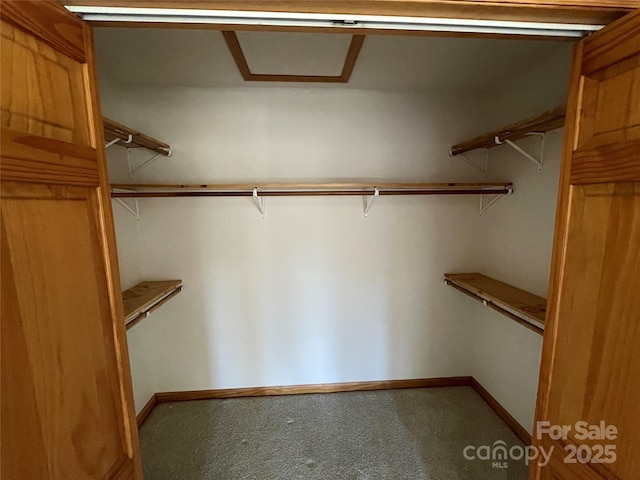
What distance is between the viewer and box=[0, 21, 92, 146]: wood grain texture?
594 mm

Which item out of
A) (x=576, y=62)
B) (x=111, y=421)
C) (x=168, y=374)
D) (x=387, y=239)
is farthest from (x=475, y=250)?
(x=168, y=374)

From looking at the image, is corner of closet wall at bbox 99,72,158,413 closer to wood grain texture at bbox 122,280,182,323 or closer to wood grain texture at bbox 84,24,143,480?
wood grain texture at bbox 122,280,182,323

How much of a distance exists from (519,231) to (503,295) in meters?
0.46

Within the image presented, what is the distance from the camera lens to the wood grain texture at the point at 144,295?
64.9 inches

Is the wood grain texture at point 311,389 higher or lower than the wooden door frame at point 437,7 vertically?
lower

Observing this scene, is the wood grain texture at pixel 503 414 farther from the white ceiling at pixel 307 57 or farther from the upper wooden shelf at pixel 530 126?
the white ceiling at pixel 307 57

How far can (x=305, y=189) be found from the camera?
2131 mm

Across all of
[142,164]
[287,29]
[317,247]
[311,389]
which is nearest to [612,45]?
[287,29]

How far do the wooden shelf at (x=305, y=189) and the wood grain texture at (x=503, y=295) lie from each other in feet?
2.03

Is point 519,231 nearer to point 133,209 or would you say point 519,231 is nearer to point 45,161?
point 45,161

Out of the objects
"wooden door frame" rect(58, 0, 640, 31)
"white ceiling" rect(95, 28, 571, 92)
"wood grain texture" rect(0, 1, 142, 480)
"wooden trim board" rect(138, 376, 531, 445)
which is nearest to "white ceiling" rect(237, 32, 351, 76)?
"white ceiling" rect(95, 28, 571, 92)

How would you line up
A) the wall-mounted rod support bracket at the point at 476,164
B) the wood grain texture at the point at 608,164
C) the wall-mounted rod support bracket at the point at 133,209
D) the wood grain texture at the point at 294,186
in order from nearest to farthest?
the wood grain texture at the point at 608,164 < the wood grain texture at the point at 294,186 < the wall-mounted rod support bracket at the point at 133,209 < the wall-mounted rod support bracket at the point at 476,164

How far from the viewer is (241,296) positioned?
238 centimetres

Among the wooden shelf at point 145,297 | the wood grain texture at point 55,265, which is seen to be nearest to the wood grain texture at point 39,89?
the wood grain texture at point 55,265
